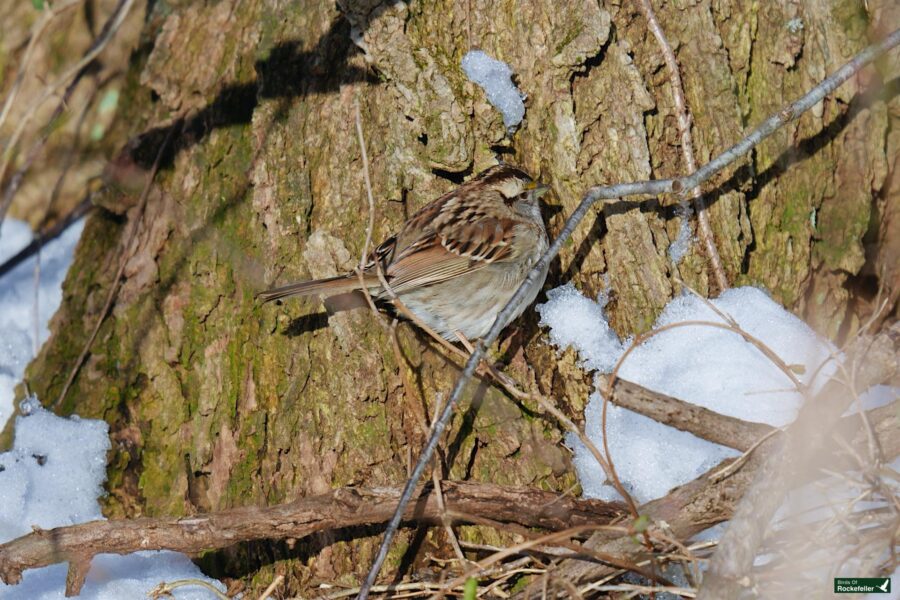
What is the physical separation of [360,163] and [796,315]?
6.24 ft

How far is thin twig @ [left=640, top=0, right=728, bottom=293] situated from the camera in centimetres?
355

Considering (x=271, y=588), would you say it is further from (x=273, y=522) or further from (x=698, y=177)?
(x=698, y=177)

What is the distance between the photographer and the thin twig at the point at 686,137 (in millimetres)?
3555

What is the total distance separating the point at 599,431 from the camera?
3.32 m

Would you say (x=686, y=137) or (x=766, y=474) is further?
(x=686, y=137)

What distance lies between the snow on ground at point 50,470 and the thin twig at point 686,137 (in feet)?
7.61

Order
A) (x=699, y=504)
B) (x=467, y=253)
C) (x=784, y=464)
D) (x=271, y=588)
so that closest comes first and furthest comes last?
(x=784, y=464) → (x=699, y=504) → (x=271, y=588) → (x=467, y=253)

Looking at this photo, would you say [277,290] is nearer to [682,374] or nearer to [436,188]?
[436,188]

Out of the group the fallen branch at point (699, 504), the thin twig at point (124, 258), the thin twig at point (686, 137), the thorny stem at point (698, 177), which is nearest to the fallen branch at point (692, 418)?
the fallen branch at point (699, 504)

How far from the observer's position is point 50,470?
3.82m

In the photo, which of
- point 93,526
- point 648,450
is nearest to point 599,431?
point 648,450

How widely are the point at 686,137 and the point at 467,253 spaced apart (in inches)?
40.3

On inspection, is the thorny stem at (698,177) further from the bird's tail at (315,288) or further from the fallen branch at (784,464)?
the fallen branch at (784,464)

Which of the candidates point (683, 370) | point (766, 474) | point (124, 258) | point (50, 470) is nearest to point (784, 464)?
point (766, 474)
